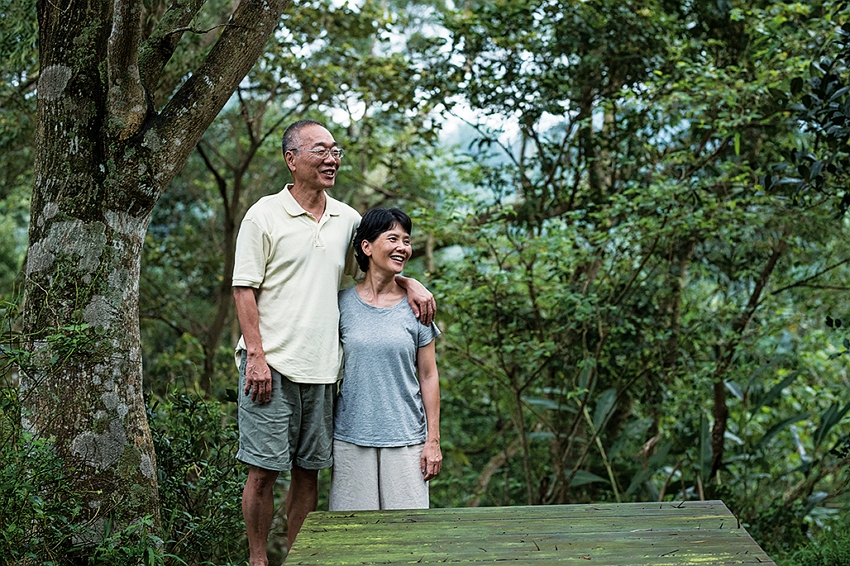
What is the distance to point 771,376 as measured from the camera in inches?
254

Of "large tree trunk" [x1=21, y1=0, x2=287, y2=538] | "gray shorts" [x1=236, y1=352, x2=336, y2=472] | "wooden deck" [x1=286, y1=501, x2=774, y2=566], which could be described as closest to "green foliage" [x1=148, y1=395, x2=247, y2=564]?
"large tree trunk" [x1=21, y1=0, x2=287, y2=538]

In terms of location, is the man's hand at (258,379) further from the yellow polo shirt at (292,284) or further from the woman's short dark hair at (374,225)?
the woman's short dark hair at (374,225)

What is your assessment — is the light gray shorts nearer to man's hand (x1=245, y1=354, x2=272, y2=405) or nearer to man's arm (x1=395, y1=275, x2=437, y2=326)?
man's hand (x1=245, y1=354, x2=272, y2=405)

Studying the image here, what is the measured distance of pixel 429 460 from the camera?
2998mm

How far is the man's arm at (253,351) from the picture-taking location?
2826 mm

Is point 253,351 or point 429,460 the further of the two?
point 429,460

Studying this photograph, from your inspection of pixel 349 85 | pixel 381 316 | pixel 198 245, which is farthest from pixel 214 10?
pixel 381 316

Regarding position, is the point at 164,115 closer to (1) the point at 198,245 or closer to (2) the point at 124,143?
(2) the point at 124,143

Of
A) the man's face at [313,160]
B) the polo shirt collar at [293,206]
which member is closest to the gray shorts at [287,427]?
the polo shirt collar at [293,206]

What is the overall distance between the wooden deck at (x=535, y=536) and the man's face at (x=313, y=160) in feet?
3.70

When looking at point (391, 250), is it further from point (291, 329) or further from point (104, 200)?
point (104, 200)

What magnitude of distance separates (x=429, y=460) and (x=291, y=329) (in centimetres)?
67

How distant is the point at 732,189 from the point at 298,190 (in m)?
3.35

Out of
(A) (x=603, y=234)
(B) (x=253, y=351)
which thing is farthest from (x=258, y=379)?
(A) (x=603, y=234)
